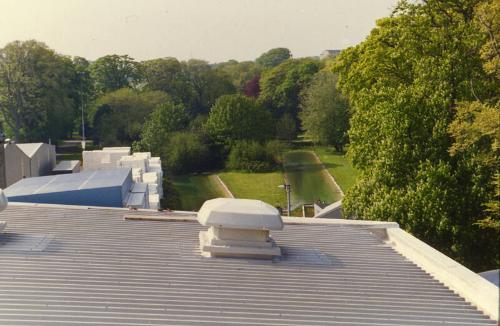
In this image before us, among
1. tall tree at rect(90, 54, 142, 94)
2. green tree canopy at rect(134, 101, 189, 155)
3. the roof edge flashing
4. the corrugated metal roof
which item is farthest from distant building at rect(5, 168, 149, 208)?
tall tree at rect(90, 54, 142, 94)

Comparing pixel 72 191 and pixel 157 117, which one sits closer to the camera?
pixel 72 191

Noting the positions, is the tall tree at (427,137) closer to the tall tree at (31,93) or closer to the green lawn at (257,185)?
the green lawn at (257,185)

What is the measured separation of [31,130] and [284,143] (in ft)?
63.4

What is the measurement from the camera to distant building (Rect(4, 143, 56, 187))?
77.2 ft

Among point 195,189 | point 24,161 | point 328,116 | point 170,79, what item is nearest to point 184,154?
point 195,189

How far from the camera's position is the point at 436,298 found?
21.5 feet

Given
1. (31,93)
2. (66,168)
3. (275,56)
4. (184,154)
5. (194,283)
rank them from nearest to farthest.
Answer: (194,283) < (66,168) < (184,154) < (31,93) < (275,56)

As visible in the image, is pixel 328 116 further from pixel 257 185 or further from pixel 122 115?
pixel 122 115

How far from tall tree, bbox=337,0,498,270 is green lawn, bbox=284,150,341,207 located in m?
15.7

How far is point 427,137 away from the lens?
1448cm

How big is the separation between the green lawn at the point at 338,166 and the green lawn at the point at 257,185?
11.7 feet

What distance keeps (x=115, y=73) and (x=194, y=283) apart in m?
56.1

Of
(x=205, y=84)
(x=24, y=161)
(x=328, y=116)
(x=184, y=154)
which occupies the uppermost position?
(x=205, y=84)

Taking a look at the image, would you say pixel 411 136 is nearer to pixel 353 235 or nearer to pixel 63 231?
pixel 353 235
